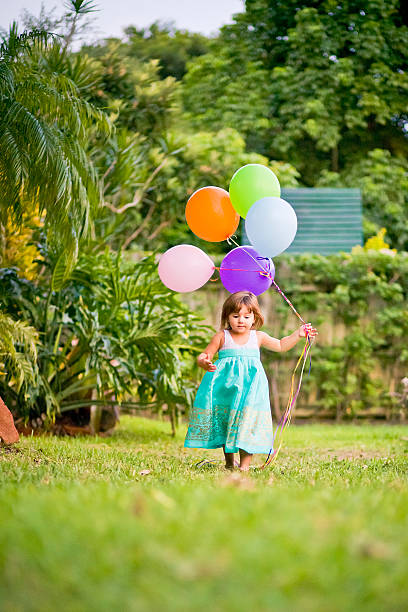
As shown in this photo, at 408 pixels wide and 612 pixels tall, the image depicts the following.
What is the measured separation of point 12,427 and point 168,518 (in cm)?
319

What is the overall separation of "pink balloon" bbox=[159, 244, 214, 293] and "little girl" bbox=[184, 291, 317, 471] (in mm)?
264

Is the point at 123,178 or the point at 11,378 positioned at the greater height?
the point at 123,178

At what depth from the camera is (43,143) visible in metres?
4.72

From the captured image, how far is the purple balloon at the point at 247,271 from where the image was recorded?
4.46 m

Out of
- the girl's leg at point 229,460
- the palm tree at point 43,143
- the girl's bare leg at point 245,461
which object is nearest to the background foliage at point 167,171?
the palm tree at point 43,143

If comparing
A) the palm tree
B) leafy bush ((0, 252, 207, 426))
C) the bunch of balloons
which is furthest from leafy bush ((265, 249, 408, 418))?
the bunch of balloons

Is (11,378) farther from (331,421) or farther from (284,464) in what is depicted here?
(331,421)

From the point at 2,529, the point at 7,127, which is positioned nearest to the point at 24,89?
the point at 7,127

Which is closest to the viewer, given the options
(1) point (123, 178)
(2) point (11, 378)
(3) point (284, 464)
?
(3) point (284, 464)

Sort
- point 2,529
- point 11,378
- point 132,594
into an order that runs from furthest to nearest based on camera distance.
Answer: point 11,378, point 2,529, point 132,594

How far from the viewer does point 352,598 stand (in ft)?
4.99

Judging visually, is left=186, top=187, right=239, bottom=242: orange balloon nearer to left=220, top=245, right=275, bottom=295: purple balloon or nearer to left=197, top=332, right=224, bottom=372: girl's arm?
left=220, top=245, right=275, bottom=295: purple balloon

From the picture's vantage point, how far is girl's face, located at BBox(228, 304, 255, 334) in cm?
438

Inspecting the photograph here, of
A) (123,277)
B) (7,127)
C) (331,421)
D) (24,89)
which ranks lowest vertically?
(331,421)
